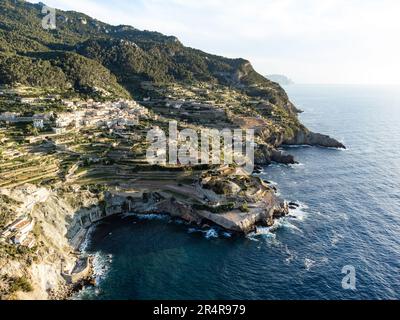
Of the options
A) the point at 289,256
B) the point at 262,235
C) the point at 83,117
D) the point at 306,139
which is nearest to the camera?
the point at 289,256

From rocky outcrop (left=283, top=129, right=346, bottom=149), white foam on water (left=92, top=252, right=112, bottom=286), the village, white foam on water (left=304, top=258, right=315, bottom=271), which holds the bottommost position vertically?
white foam on water (left=92, top=252, right=112, bottom=286)

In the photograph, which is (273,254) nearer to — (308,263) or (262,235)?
(308,263)

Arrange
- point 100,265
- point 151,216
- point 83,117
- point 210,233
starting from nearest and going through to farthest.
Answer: point 100,265, point 210,233, point 151,216, point 83,117

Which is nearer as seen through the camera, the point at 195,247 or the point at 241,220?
the point at 195,247

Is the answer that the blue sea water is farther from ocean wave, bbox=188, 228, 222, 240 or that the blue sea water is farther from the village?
the village

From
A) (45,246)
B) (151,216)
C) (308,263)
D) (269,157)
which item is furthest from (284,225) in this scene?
(269,157)

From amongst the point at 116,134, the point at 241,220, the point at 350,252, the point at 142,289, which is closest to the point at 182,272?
the point at 142,289

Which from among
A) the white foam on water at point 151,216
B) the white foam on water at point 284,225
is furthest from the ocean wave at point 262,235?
the white foam on water at point 151,216

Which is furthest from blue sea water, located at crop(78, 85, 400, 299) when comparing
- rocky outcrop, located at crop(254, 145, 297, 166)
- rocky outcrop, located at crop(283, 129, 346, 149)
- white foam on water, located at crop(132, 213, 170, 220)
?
rocky outcrop, located at crop(283, 129, 346, 149)

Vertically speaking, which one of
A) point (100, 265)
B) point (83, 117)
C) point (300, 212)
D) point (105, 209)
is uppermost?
point (83, 117)
